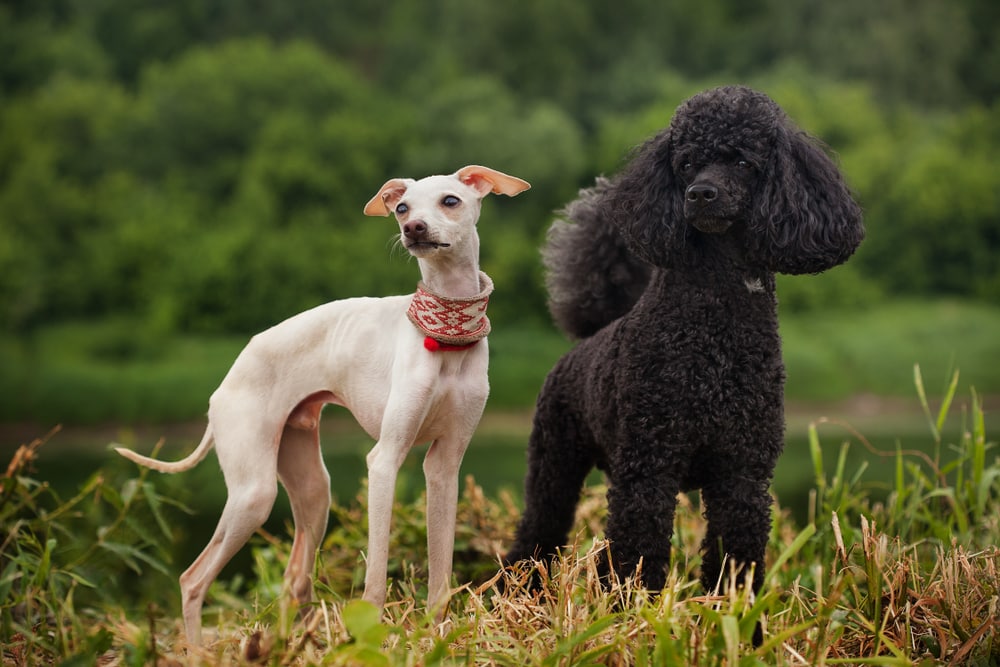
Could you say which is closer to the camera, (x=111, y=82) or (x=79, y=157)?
(x=79, y=157)

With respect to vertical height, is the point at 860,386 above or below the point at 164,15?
below

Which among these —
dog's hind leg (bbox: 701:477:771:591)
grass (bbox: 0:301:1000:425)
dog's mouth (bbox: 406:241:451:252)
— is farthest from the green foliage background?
dog's mouth (bbox: 406:241:451:252)

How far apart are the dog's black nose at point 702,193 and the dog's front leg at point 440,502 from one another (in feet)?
3.14

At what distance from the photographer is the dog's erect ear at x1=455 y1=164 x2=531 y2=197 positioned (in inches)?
113

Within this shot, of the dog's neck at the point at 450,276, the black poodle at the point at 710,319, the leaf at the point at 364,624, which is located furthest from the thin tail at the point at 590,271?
the leaf at the point at 364,624

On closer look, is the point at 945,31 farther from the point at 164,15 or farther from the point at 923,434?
the point at 164,15

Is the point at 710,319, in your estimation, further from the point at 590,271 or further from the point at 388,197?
the point at 388,197

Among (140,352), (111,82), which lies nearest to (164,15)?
(111,82)

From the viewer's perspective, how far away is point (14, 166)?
15719 millimetres

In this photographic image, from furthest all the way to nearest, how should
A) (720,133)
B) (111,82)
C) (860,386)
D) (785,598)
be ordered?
(111,82), (860,386), (785,598), (720,133)

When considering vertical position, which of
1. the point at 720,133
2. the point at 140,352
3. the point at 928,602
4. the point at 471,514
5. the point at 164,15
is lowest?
the point at 140,352

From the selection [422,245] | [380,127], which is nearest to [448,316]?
[422,245]

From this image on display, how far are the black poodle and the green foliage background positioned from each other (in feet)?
35.0

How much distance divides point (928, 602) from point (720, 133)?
1.49 m
